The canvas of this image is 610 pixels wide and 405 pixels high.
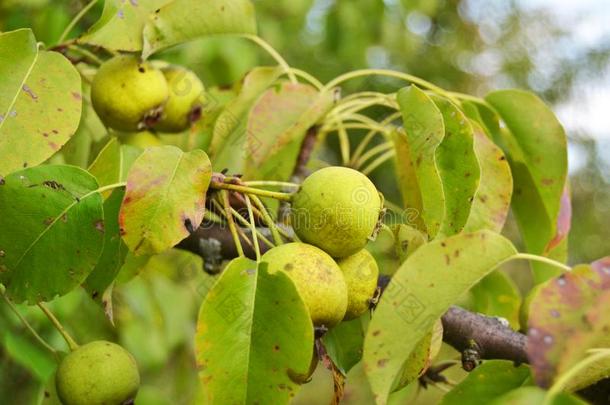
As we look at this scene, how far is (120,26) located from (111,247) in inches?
13.8

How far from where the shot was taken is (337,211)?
88cm

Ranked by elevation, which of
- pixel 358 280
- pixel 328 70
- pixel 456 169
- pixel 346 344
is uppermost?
pixel 456 169

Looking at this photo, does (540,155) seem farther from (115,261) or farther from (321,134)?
(115,261)

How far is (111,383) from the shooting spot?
102cm

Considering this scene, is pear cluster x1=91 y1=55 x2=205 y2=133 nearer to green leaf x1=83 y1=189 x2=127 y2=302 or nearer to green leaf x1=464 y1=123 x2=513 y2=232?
green leaf x1=83 y1=189 x2=127 y2=302

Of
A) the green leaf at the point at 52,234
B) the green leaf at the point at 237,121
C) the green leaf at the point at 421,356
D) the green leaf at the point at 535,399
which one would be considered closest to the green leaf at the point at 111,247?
the green leaf at the point at 52,234

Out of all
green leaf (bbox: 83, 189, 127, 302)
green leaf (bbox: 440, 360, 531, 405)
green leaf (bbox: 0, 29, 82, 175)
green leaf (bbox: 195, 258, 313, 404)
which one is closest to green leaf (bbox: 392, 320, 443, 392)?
green leaf (bbox: 440, 360, 531, 405)

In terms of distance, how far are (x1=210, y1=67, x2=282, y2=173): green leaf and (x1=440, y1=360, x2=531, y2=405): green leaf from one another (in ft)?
1.80

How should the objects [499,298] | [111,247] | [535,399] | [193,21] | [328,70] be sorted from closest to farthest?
[535,399] → [111,247] → [193,21] → [499,298] → [328,70]

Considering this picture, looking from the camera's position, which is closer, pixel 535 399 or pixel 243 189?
pixel 535 399

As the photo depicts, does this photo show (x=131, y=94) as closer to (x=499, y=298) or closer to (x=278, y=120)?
(x=278, y=120)

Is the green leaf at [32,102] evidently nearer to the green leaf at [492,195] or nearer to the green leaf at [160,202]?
the green leaf at [160,202]

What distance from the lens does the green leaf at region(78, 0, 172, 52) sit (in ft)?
3.55

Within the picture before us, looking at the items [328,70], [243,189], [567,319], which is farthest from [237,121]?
[328,70]
